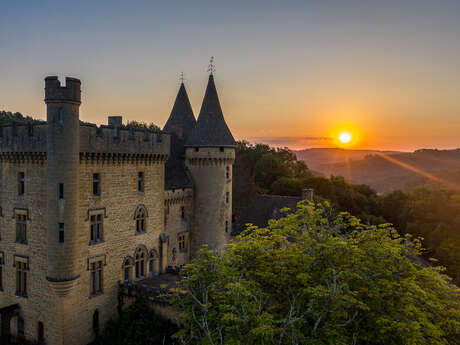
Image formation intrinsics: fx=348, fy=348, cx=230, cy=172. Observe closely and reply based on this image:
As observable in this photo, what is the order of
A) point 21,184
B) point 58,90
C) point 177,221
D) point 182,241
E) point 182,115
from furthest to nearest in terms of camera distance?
1. point 182,115
2. point 182,241
3. point 177,221
4. point 21,184
5. point 58,90

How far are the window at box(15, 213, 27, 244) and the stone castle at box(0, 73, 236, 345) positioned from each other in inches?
2.4

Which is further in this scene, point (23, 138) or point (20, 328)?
point (20, 328)

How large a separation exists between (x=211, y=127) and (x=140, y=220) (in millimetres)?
10605

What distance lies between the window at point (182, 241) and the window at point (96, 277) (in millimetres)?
8770

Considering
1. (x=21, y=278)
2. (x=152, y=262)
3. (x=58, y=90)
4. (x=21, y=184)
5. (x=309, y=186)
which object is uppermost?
(x=58, y=90)

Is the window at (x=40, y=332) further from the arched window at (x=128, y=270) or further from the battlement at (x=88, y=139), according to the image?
the battlement at (x=88, y=139)

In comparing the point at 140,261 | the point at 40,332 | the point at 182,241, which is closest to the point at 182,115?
the point at 182,241

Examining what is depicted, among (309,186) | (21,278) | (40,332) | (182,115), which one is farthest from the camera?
(309,186)

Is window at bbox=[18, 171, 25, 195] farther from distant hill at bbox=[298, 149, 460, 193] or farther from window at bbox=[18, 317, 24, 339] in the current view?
distant hill at bbox=[298, 149, 460, 193]

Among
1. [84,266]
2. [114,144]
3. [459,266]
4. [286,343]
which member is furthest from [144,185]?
[459,266]

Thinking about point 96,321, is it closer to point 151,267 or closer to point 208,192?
point 151,267

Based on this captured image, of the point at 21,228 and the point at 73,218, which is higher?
the point at 73,218

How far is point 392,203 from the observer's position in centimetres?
5878

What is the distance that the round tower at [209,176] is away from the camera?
3073 centimetres
